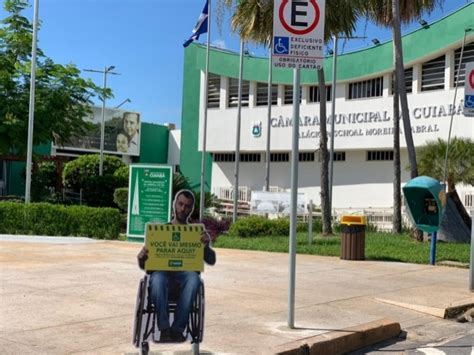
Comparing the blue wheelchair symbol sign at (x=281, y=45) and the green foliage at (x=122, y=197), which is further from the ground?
the blue wheelchair symbol sign at (x=281, y=45)

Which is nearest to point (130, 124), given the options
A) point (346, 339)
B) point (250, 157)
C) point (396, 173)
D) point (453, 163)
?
point (250, 157)

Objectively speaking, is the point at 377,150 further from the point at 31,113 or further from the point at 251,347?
the point at 251,347

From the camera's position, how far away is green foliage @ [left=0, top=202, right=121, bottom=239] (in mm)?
19734

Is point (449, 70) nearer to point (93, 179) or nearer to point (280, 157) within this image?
point (280, 157)

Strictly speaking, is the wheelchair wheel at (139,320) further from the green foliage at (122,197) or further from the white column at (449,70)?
the white column at (449,70)

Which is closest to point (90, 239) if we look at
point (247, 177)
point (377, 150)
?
point (377, 150)

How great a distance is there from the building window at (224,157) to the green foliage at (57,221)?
75.3 ft

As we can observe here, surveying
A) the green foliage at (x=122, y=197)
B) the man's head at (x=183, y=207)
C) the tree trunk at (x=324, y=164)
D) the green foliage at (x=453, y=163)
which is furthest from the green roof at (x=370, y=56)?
the man's head at (x=183, y=207)

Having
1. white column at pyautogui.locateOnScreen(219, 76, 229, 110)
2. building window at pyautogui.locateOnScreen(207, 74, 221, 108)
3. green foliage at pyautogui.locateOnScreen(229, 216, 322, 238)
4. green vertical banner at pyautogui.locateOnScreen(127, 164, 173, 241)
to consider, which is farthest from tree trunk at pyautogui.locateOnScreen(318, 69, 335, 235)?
building window at pyautogui.locateOnScreen(207, 74, 221, 108)

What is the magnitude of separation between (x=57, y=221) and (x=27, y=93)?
327 inches

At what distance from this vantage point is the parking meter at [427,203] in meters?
15.0

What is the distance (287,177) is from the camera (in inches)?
1539

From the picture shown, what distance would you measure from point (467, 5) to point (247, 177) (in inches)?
668

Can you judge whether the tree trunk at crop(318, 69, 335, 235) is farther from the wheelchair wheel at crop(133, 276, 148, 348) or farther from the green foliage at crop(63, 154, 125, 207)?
the wheelchair wheel at crop(133, 276, 148, 348)
